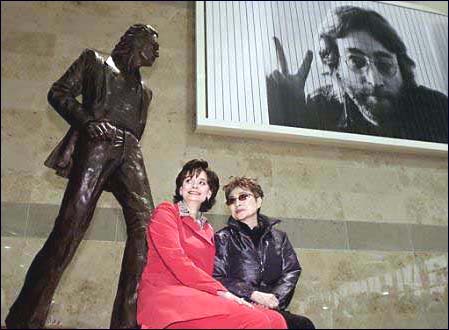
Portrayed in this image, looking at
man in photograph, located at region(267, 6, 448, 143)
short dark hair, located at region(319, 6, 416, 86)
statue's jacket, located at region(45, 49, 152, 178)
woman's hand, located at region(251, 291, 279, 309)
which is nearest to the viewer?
woman's hand, located at region(251, 291, 279, 309)

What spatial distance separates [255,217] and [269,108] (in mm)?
2760

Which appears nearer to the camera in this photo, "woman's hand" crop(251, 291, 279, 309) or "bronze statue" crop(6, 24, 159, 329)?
"woman's hand" crop(251, 291, 279, 309)

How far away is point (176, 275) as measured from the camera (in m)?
2.18

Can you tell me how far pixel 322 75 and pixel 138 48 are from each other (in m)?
3.15

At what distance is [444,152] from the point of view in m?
5.69

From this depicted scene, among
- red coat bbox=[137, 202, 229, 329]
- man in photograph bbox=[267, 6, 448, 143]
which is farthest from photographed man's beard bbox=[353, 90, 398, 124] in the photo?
red coat bbox=[137, 202, 229, 329]

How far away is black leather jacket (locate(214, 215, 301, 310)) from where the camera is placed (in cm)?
236

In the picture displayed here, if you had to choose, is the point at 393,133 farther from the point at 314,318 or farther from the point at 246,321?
the point at 246,321

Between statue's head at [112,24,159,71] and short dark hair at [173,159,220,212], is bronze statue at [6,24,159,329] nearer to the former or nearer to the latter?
statue's head at [112,24,159,71]

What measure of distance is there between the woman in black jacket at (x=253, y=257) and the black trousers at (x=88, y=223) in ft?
1.51

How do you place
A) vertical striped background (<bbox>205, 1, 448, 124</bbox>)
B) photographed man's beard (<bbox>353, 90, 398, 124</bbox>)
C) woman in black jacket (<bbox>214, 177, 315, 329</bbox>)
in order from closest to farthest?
woman in black jacket (<bbox>214, 177, 315, 329</bbox>), vertical striped background (<bbox>205, 1, 448, 124</bbox>), photographed man's beard (<bbox>353, 90, 398, 124</bbox>)

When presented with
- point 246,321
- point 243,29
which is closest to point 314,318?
point 246,321

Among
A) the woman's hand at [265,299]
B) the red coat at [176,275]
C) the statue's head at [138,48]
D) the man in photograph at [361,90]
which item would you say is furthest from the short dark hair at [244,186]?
the man in photograph at [361,90]

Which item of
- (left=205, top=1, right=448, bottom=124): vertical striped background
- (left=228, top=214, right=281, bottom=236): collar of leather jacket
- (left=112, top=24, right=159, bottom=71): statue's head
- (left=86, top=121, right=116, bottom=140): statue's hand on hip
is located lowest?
(left=228, top=214, right=281, bottom=236): collar of leather jacket
